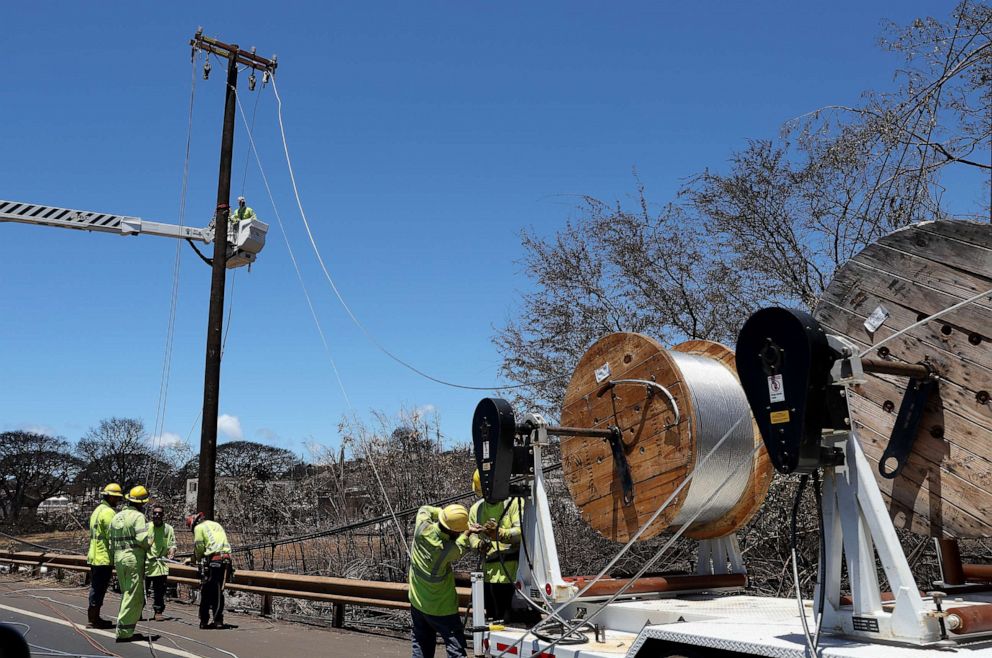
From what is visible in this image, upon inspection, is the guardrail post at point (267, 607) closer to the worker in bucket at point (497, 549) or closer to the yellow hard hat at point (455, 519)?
the worker in bucket at point (497, 549)

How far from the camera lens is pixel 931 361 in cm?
465

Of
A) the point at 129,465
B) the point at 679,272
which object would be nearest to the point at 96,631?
the point at 679,272

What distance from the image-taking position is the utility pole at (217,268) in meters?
16.1

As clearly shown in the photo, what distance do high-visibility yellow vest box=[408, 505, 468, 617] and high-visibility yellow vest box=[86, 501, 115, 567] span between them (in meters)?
6.62

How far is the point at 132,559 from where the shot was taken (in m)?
10.7

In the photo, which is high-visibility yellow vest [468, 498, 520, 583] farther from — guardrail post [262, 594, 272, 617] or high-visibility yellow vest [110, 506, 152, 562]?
guardrail post [262, 594, 272, 617]

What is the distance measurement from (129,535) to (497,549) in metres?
6.31

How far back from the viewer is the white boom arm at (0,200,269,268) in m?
16.5

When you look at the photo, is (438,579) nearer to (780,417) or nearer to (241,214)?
(780,417)

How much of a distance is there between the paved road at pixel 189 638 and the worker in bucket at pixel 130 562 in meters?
0.25

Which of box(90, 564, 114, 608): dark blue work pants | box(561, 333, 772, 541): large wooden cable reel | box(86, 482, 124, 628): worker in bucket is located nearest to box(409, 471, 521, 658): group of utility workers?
box(561, 333, 772, 541): large wooden cable reel

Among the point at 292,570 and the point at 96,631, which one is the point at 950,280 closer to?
the point at 96,631

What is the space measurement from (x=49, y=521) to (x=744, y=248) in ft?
140

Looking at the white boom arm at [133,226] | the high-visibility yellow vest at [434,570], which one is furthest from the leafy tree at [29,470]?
the high-visibility yellow vest at [434,570]
